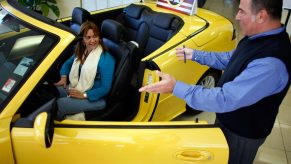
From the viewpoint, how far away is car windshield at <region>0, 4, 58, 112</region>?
1540 millimetres

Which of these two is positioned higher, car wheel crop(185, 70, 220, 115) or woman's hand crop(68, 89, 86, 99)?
woman's hand crop(68, 89, 86, 99)

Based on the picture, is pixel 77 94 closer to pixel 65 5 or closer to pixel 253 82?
pixel 253 82

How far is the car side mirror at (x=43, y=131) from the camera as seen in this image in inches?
51.0

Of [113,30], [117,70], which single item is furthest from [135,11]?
[117,70]

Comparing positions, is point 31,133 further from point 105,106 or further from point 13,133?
point 105,106

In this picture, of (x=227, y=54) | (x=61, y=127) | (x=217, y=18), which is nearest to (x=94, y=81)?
(x=61, y=127)

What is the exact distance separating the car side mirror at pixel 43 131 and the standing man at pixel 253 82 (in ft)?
1.85

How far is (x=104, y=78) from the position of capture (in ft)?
7.25

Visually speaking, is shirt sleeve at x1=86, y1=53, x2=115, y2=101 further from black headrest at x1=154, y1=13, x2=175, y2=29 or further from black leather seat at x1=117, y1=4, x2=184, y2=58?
black headrest at x1=154, y1=13, x2=175, y2=29

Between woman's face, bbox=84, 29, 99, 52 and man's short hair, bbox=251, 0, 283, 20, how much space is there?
4.12ft

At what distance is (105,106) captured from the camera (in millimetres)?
2293

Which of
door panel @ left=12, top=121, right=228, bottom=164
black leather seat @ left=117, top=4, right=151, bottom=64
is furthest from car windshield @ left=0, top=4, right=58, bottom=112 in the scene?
black leather seat @ left=117, top=4, right=151, bottom=64

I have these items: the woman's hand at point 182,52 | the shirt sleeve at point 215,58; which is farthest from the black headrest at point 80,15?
the shirt sleeve at point 215,58

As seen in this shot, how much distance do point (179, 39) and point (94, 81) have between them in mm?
896
